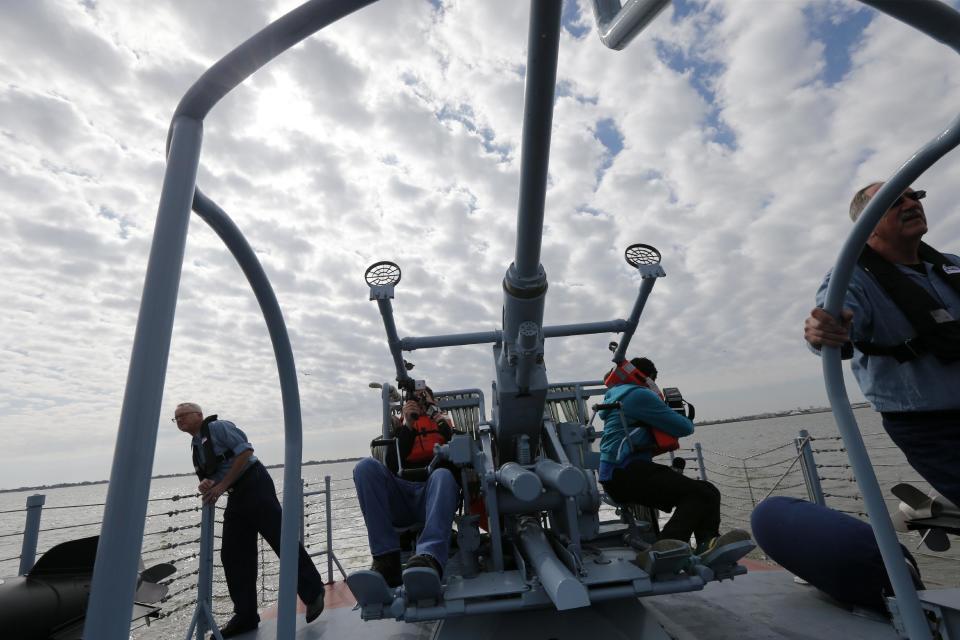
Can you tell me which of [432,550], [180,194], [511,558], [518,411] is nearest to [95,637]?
[180,194]

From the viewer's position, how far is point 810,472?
3.95m

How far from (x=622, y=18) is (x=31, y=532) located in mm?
3868

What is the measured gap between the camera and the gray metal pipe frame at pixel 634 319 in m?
3.29

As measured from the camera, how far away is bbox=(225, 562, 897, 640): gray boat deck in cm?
226

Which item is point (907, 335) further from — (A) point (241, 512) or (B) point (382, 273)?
(A) point (241, 512)

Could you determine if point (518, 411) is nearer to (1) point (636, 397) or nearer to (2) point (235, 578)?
(1) point (636, 397)

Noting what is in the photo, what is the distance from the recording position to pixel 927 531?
1884 millimetres

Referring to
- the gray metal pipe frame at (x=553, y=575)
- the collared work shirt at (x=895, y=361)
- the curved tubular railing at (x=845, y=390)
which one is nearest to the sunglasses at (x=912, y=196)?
the collared work shirt at (x=895, y=361)

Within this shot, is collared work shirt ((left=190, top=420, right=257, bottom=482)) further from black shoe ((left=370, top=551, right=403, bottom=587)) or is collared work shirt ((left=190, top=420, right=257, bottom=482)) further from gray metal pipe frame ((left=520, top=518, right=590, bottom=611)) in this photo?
→ gray metal pipe frame ((left=520, top=518, right=590, bottom=611))

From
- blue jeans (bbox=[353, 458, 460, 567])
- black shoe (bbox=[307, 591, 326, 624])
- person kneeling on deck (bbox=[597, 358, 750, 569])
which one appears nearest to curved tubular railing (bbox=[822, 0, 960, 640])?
person kneeling on deck (bbox=[597, 358, 750, 569])

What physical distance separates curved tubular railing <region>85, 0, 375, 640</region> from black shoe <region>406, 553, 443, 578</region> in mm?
1753

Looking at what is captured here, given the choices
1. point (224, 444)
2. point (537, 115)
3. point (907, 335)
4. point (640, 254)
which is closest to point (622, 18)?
point (537, 115)

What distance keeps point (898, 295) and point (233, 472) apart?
3.65 metres

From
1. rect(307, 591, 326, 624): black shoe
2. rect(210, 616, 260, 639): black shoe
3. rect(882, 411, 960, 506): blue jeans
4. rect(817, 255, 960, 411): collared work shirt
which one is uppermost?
rect(817, 255, 960, 411): collared work shirt
